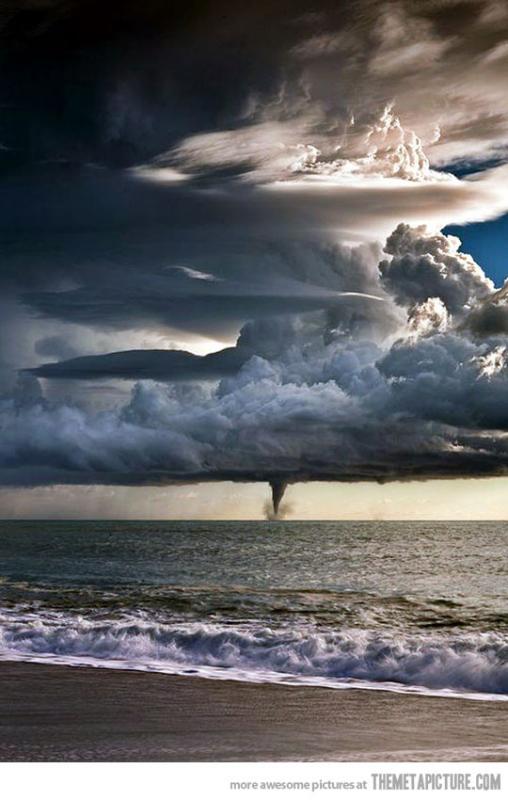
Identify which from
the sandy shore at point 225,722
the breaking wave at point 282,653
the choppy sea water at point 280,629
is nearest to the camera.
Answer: the sandy shore at point 225,722

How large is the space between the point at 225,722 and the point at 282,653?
5.05 m

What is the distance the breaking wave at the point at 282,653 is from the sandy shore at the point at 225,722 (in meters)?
1.35

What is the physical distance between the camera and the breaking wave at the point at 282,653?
11.9 metres

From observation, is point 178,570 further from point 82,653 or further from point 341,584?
point 82,653

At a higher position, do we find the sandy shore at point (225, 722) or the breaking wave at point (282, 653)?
the sandy shore at point (225, 722)

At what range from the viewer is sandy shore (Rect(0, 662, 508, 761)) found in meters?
7.04

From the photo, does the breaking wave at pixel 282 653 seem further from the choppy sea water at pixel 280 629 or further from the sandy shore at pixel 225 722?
the sandy shore at pixel 225 722

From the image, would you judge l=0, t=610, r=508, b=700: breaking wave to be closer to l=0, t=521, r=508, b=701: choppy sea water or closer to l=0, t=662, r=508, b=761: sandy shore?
l=0, t=521, r=508, b=701: choppy sea water

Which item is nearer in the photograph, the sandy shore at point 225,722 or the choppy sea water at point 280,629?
the sandy shore at point 225,722

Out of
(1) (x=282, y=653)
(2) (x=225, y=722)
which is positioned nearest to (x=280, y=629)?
(1) (x=282, y=653)

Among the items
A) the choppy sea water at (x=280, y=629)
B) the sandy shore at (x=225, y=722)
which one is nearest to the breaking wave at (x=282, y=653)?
the choppy sea water at (x=280, y=629)

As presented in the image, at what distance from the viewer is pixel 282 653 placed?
13344mm

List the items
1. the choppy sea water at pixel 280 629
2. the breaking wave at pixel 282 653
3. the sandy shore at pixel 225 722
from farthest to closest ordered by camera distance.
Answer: the choppy sea water at pixel 280 629 < the breaking wave at pixel 282 653 < the sandy shore at pixel 225 722

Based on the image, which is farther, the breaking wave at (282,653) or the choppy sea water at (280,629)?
the choppy sea water at (280,629)
